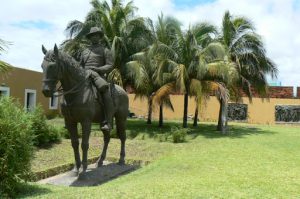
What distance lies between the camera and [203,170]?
10039 millimetres

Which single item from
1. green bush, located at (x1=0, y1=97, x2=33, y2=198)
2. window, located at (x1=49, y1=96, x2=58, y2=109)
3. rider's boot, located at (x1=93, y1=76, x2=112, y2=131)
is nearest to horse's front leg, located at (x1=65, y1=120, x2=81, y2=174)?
rider's boot, located at (x1=93, y1=76, x2=112, y2=131)

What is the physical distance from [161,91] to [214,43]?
120 inches

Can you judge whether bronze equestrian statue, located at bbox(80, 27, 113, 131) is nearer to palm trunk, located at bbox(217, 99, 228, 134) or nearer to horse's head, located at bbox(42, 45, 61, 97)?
horse's head, located at bbox(42, 45, 61, 97)

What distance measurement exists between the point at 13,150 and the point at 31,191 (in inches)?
34.7

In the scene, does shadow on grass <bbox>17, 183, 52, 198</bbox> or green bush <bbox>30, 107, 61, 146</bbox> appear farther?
green bush <bbox>30, 107, 61, 146</bbox>

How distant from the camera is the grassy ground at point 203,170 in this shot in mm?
7035

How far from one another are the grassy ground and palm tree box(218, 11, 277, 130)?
3963 millimetres

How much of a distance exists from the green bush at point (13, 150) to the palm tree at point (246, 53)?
1487 centimetres

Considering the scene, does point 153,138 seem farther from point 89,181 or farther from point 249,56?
point 89,181

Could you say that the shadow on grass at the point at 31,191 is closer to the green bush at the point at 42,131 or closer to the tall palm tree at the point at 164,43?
the green bush at the point at 42,131

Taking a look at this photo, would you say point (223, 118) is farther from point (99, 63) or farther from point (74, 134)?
point (74, 134)

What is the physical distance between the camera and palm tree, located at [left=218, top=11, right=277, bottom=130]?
68.2 feet

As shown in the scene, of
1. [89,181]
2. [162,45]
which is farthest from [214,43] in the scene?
[89,181]

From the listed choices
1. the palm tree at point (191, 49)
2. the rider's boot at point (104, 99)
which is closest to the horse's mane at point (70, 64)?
the rider's boot at point (104, 99)
